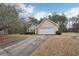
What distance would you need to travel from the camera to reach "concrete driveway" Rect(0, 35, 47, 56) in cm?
277

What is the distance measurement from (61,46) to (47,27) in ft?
1.06

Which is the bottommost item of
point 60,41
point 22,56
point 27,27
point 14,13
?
point 22,56

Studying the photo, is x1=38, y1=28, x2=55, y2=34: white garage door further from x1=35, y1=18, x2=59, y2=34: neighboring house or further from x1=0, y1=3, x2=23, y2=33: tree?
x1=0, y1=3, x2=23, y2=33: tree

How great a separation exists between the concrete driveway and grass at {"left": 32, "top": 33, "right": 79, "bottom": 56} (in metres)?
0.07

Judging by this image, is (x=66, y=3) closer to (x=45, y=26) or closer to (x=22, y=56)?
(x=45, y=26)

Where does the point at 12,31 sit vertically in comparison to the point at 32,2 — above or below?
below

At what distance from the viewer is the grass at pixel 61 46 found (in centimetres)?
274

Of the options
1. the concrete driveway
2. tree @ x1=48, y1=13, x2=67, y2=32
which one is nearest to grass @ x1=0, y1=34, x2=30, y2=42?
the concrete driveway

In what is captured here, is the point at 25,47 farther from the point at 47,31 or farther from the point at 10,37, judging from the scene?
the point at 47,31

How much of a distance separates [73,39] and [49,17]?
17.5 inches

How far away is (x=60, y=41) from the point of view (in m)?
2.79

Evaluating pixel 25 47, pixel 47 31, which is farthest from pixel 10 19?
pixel 47 31

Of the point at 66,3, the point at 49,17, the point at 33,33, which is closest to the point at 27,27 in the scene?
the point at 33,33

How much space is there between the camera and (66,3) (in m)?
2.76
